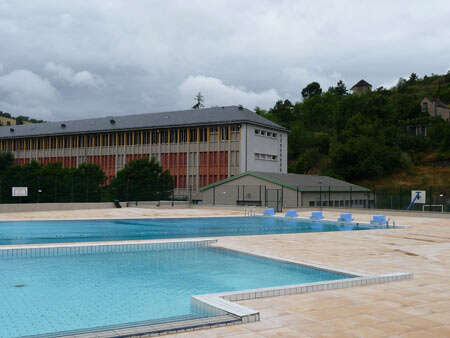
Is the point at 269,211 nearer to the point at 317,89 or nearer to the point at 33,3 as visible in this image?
the point at 33,3

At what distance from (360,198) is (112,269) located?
1408 inches

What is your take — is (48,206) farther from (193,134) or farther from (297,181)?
(193,134)

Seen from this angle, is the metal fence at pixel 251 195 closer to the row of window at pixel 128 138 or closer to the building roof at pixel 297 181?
the building roof at pixel 297 181

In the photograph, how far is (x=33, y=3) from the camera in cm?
1756

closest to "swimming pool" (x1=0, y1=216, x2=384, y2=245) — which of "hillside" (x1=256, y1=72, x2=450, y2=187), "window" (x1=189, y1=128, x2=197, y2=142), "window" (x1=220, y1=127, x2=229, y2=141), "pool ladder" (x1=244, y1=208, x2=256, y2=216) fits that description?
"pool ladder" (x1=244, y1=208, x2=256, y2=216)

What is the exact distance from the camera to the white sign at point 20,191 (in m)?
29.3

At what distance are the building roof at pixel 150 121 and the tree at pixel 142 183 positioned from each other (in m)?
9.27

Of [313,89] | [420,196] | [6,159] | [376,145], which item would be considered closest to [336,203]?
[420,196]

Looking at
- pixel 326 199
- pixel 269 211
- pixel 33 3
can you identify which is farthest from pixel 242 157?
pixel 33 3

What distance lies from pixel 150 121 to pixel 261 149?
14255mm

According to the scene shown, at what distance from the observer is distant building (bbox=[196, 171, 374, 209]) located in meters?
35.4

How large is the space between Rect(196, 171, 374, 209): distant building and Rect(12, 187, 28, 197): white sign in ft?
51.8

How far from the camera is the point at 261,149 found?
159ft

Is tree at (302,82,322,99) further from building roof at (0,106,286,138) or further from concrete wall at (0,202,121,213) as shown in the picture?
concrete wall at (0,202,121,213)
